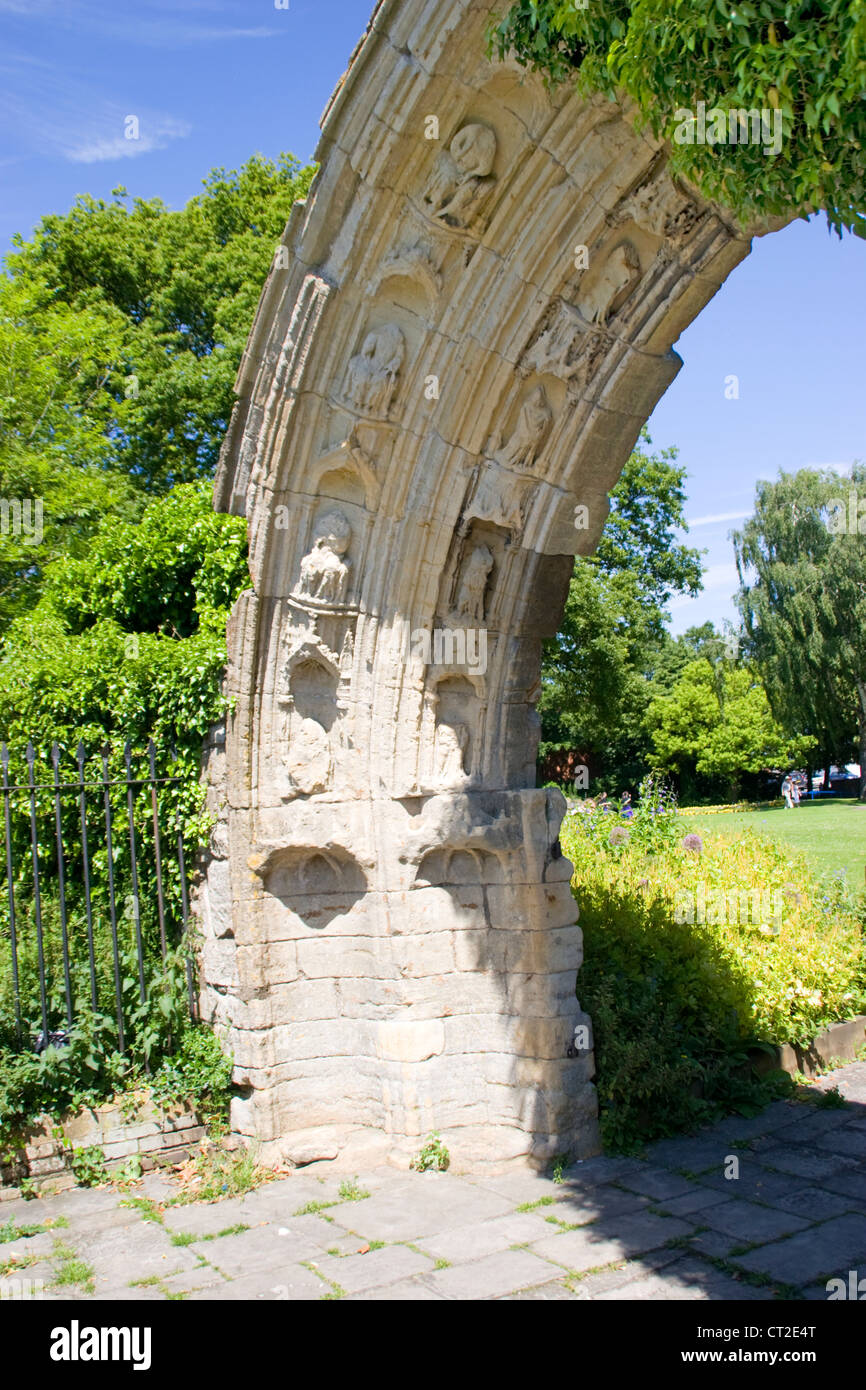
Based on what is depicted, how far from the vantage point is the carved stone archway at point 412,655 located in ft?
15.6

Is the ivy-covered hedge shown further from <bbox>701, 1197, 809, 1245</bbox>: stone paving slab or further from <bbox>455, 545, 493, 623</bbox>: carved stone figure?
<bbox>701, 1197, 809, 1245</bbox>: stone paving slab

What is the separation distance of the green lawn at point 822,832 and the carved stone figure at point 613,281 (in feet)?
19.0

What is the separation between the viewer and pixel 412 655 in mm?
5188

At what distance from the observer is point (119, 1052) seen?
5.12 meters

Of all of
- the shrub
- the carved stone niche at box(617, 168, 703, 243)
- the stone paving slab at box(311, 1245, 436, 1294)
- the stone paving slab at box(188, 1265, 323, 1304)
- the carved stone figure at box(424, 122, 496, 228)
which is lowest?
the stone paving slab at box(188, 1265, 323, 1304)

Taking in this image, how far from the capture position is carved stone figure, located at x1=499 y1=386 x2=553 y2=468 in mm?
4949

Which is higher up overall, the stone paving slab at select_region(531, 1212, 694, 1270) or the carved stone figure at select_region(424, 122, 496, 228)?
the carved stone figure at select_region(424, 122, 496, 228)

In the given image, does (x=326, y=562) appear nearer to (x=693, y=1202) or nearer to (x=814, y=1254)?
(x=693, y=1202)

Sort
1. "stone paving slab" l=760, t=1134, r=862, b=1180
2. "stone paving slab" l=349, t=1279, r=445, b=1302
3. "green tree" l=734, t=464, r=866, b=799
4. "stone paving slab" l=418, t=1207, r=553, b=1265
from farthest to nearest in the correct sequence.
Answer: "green tree" l=734, t=464, r=866, b=799 → "stone paving slab" l=760, t=1134, r=862, b=1180 → "stone paving slab" l=418, t=1207, r=553, b=1265 → "stone paving slab" l=349, t=1279, r=445, b=1302

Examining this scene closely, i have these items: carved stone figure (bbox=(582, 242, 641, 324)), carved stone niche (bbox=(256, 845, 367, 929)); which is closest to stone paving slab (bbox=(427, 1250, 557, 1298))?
carved stone niche (bbox=(256, 845, 367, 929))

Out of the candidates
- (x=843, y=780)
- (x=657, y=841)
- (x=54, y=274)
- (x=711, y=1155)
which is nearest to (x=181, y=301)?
(x=54, y=274)

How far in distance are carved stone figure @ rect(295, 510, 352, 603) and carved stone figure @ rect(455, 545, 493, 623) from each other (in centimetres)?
60

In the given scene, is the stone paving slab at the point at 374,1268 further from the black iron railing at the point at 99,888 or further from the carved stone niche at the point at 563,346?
the carved stone niche at the point at 563,346

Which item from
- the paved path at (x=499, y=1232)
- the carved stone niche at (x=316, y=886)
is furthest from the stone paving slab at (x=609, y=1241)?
the carved stone niche at (x=316, y=886)
